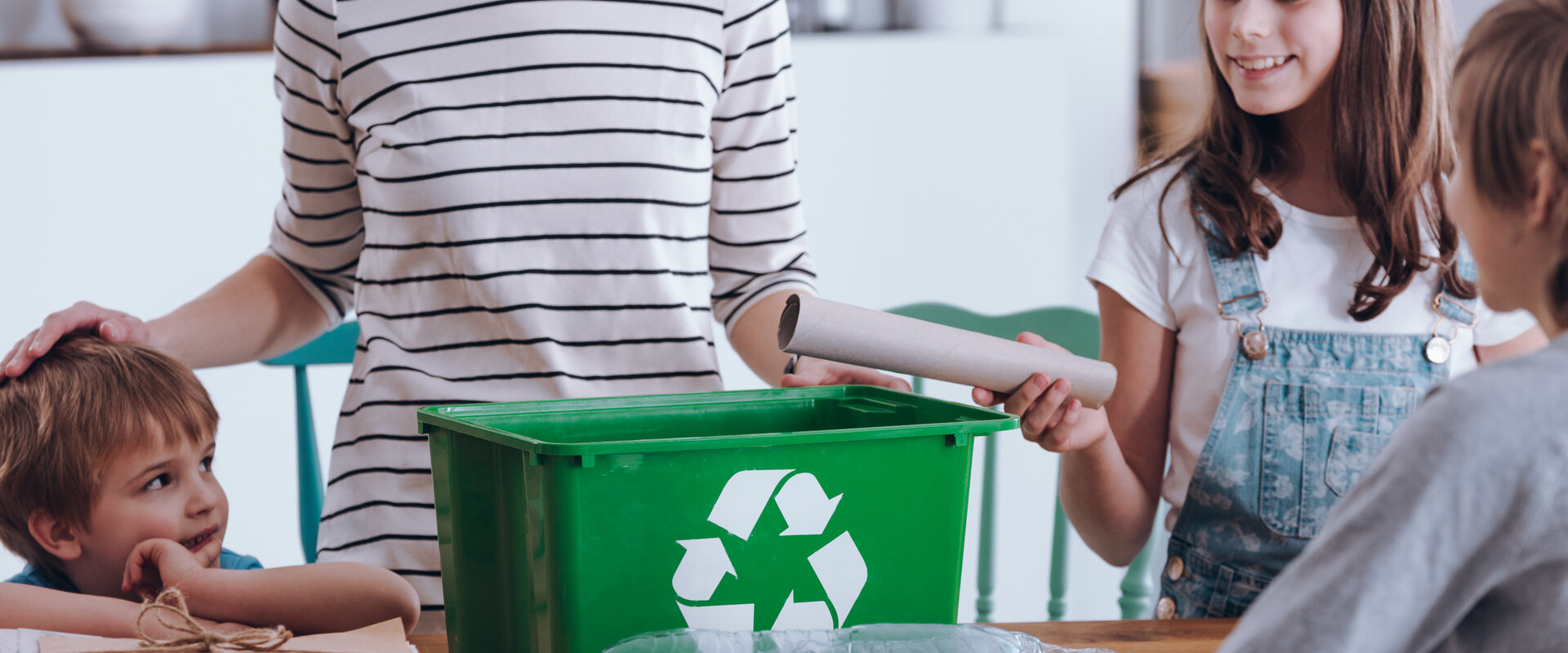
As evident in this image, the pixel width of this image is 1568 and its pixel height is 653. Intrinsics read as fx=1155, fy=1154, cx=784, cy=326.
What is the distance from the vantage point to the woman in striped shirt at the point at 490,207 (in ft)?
3.16

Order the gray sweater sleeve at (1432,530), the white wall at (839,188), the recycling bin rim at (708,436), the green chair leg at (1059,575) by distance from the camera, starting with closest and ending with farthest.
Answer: the gray sweater sleeve at (1432,530) < the recycling bin rim at (708,436) < the green chair leg at (1059,575) < the white wall at (839,188)

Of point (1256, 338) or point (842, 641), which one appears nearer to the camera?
point (842, 641)

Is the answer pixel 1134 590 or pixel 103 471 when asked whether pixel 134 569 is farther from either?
pixel 1134 590

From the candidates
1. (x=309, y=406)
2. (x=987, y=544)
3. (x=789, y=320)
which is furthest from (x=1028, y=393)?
(x=309, y=406)

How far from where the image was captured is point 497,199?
96cm

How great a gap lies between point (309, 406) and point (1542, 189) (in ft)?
4.47

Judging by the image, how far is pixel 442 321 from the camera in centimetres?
99

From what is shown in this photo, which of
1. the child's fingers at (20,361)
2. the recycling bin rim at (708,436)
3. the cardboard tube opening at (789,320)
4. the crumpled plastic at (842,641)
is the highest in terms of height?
the cardboard tube opening at (789,320)

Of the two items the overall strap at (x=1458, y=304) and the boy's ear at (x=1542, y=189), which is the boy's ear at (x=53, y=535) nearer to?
the boy's ear at (x=1542, y=189)

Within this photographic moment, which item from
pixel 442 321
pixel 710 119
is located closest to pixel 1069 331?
pixel 710 119

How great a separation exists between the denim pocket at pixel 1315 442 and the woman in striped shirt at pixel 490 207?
457 millimetres

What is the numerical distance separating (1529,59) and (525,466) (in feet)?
1.54

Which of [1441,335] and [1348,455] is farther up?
[1441,335]

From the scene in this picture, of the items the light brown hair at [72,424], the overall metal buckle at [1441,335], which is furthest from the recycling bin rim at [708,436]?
the overall metal buckle at [1441,335]
